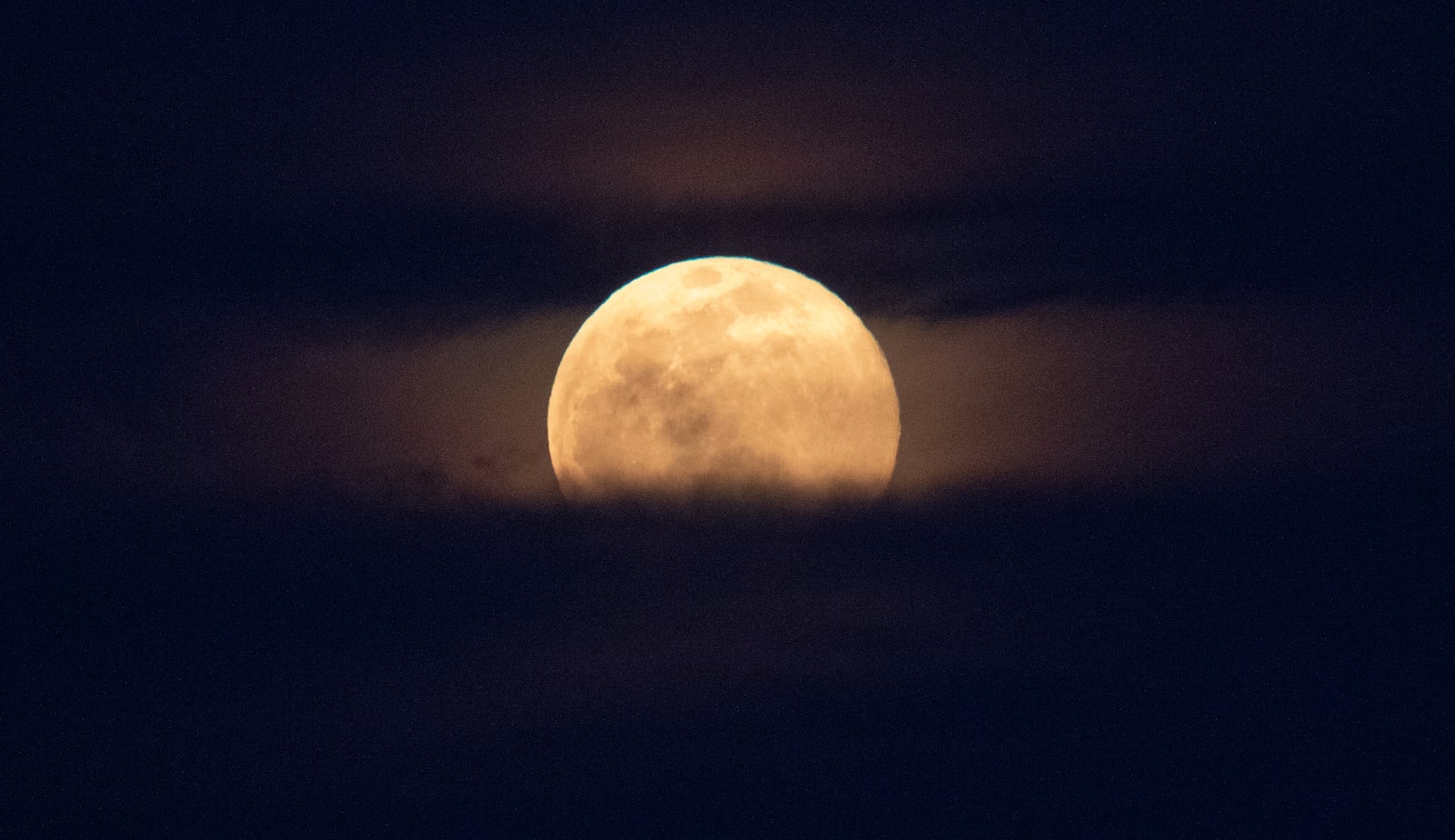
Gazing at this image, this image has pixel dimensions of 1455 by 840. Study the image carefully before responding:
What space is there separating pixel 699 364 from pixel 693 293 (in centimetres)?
34

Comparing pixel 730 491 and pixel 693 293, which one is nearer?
pixel 730 491

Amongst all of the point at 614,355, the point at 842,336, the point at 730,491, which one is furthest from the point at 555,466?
the point at 842,336

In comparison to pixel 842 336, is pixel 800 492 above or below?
below

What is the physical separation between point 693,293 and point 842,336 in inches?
22.4

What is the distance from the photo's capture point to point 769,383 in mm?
3887

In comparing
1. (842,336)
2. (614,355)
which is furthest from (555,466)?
(842,336)

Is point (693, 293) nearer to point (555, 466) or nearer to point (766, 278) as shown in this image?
point (766, 278)

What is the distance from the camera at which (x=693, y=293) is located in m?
4.11

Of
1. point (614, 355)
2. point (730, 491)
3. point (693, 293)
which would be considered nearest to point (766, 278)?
point (693, 293)

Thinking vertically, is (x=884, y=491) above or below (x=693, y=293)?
below

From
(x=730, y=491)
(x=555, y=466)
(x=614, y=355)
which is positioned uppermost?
(x=614, y=355)

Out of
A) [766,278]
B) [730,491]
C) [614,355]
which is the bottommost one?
[730,491]

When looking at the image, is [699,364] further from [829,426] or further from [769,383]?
[829,426]

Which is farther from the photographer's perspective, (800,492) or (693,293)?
(693,293)
